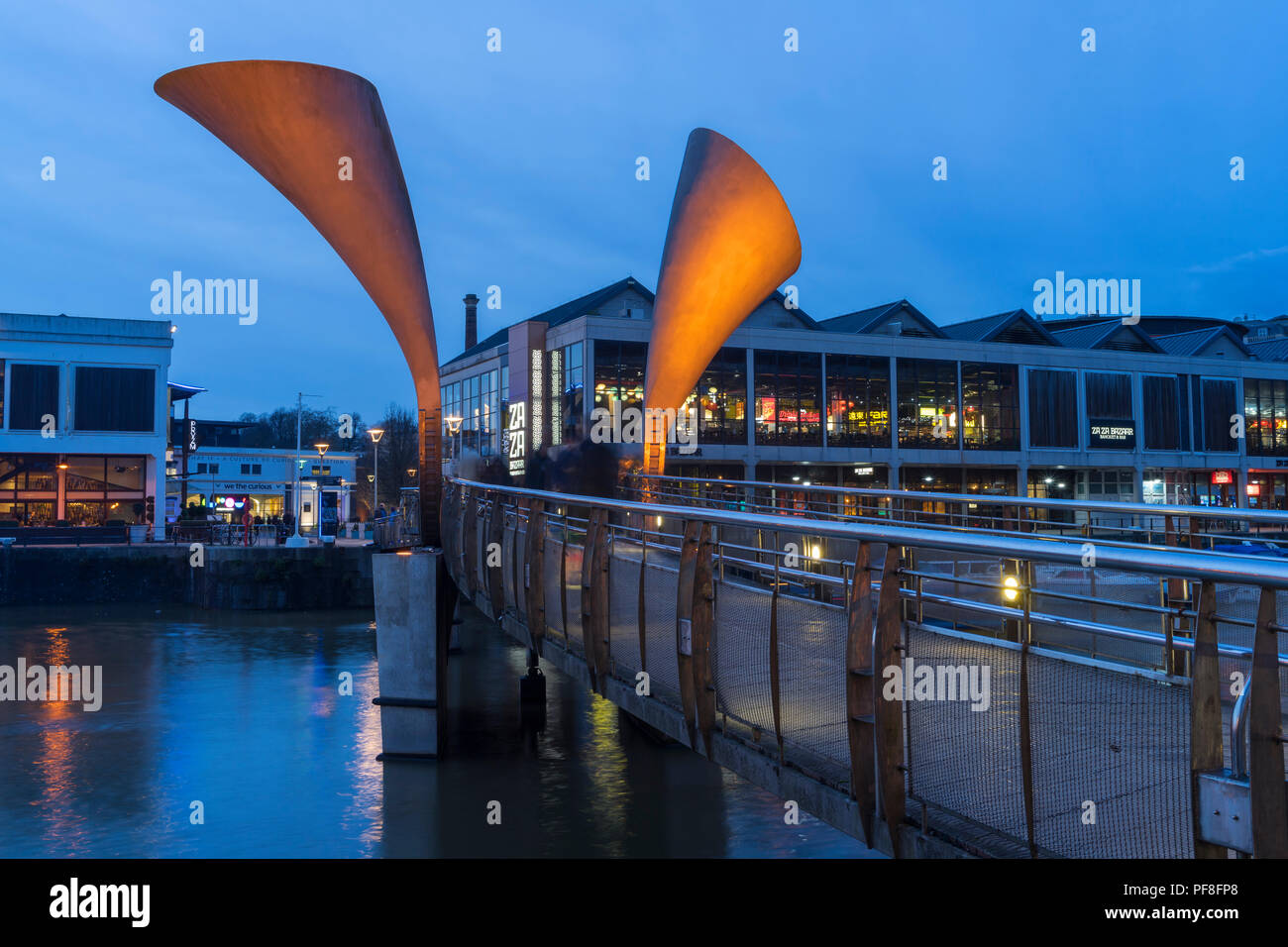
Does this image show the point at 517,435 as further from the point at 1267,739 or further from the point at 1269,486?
the point at 1269,486

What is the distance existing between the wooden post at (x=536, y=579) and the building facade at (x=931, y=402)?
103 feet

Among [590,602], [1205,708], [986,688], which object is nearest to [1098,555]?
[1205,708]

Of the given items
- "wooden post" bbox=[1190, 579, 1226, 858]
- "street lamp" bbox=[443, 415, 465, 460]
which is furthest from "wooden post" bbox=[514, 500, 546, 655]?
"street lamp" bbox=[443, 415, 465, 460]

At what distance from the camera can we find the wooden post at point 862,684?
4.75 m

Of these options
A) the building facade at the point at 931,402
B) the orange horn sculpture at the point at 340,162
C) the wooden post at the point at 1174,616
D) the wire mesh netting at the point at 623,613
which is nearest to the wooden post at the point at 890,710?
the wooden post at the point at 1174,616

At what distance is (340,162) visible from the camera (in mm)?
16438

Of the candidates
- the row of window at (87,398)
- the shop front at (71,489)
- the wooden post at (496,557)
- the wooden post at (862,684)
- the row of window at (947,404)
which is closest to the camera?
the wooden post at (862,684)

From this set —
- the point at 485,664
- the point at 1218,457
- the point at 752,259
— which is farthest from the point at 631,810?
the point at 1218,457

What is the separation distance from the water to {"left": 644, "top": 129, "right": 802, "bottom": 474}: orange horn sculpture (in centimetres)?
612

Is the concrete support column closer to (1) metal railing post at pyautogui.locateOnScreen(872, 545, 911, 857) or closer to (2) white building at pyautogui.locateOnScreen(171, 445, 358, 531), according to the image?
(1) metal railing post at pyautogui.locateOnScreen(872, 545, 911, 857)

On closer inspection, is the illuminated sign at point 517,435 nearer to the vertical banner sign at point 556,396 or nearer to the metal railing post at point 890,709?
the vertical banner sign at point 556,396

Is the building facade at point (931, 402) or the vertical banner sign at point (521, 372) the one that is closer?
A: the vertical banner sign at point (521, 372)

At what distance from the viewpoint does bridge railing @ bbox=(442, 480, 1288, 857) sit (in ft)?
10.3
